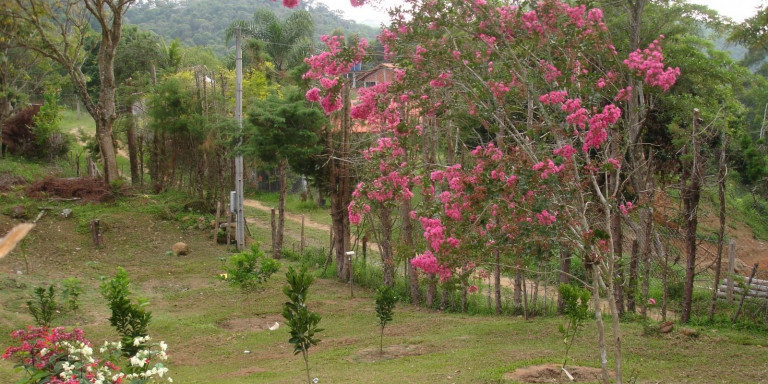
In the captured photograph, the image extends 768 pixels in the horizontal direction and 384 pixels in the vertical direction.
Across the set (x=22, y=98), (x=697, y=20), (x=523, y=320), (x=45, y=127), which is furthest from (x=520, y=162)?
(x=22, y=98)

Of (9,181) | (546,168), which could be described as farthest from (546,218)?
(9,181)

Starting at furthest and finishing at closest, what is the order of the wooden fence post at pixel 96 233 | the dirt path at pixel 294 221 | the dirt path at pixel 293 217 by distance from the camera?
the dirt path at pixel 293 217
the dirt path at pixel 294 221
the wooden fence post at pixel 96 233

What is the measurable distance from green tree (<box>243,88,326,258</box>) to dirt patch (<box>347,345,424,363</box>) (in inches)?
255

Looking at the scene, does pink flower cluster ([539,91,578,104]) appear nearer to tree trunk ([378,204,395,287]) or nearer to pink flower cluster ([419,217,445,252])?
pink flower cluster ([419,217,445,252])

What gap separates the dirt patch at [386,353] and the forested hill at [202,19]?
51.8m

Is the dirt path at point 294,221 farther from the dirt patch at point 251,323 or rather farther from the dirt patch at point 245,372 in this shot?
the dirt patch at point 245,372

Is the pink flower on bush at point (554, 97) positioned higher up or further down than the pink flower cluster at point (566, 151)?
higher up

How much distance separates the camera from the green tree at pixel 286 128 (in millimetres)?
14750

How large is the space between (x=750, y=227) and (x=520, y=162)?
58.0 feet

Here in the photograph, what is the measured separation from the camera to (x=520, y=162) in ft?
19.1

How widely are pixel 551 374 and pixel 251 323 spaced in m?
5.80

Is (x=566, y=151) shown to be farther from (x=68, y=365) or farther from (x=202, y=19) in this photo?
(x=202, y=19)

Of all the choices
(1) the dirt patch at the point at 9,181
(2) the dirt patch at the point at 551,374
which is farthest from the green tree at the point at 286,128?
(1) the dirt patch at the point at 9,181

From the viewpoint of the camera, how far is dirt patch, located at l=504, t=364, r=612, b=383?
7008 millimetres
